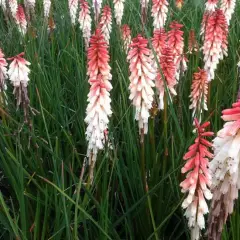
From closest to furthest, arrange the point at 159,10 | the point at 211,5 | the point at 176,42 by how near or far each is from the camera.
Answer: the point at 176,42 < the point at 159,10 < the point at 211,5

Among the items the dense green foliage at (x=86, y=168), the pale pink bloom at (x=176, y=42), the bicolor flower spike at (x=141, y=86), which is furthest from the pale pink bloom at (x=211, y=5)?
the bicolor flower spike at (x=141, y=86)

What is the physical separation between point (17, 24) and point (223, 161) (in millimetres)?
4472

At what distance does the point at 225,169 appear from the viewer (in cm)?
152

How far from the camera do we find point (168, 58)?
2703 millimetres

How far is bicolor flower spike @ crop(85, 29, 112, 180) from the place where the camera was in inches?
94.7

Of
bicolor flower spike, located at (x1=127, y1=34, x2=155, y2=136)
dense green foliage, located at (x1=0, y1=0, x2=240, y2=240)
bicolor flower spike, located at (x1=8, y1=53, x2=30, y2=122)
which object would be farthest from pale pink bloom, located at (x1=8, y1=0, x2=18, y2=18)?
bicolor flower spike, located at (x1=127, y1=34, x2=155, y2=136)

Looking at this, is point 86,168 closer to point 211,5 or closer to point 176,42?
point 176,42

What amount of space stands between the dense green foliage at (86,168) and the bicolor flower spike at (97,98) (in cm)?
11

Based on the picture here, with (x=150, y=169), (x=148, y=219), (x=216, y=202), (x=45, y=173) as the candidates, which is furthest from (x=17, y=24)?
(x=216, y=202)

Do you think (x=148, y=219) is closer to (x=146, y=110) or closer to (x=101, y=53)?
(x=146, y=110)

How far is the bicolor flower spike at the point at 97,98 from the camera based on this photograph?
2404mm

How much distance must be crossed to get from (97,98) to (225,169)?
1091 mm

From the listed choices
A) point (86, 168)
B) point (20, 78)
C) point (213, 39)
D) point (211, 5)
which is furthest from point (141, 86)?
point (211, 5)

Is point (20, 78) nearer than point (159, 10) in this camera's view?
Yes
